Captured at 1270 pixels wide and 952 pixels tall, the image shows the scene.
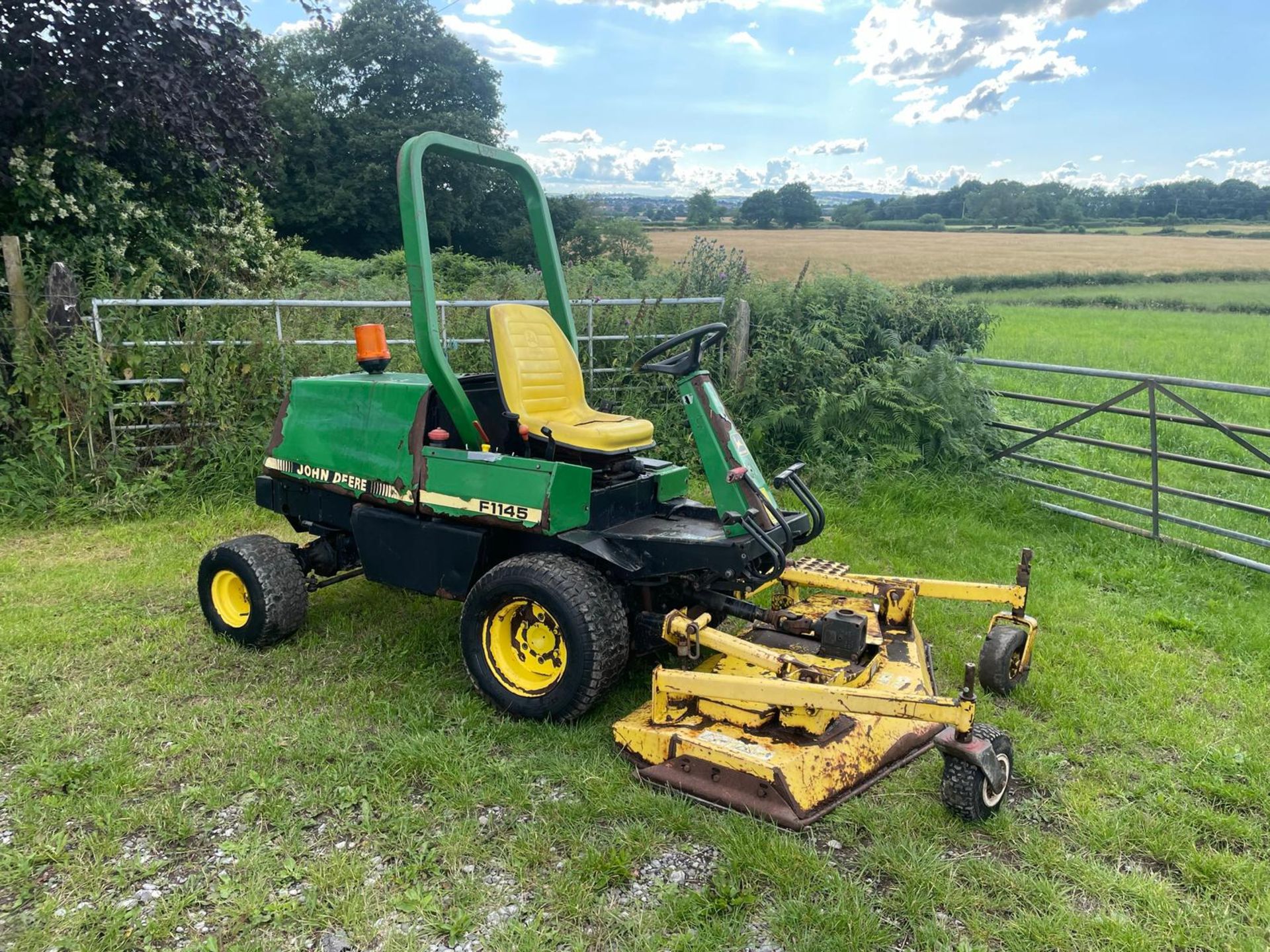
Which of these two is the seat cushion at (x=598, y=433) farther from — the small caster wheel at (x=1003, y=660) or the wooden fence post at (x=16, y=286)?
the wooden fence post at (x=16, y=286)

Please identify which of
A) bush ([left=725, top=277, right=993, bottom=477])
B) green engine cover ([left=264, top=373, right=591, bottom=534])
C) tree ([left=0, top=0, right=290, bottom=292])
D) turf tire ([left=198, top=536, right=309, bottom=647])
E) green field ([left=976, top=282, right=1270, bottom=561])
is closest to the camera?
green engine cover ([left=264, top=373, right=591, bottom=534])

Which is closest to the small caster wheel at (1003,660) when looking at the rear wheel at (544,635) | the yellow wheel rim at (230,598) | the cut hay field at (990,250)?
the rear wheel at (544,635)

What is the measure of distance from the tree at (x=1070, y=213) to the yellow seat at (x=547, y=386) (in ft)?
77.7

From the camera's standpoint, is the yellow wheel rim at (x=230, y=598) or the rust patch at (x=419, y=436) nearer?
the rust patch at (x=419, y=436)

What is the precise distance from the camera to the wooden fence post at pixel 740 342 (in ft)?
27.5

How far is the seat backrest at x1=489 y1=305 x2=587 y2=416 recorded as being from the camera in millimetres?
3992

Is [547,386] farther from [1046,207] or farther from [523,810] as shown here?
[1046,207]

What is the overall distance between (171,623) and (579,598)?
2.65 meters

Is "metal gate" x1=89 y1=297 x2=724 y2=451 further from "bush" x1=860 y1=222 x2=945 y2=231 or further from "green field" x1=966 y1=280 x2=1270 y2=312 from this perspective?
"bush" x1=860 y1=222 x2=945 y2=231

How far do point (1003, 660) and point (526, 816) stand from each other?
2196 mm

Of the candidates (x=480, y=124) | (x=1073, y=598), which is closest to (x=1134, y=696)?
(x=1073, y=598)

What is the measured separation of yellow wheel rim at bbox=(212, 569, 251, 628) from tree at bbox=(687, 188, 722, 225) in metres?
14.4

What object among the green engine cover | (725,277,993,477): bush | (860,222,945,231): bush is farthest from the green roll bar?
(860,222,945,231): bush

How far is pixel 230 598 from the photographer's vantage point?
469 cm
